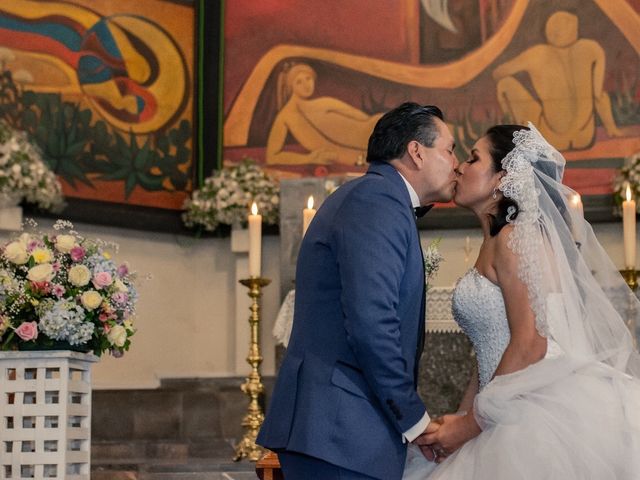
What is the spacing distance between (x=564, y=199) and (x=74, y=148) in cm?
598

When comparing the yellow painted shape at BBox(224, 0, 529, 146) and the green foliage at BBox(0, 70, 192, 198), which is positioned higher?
the yellow painted shape at BBox(224, 0, 529, 146)

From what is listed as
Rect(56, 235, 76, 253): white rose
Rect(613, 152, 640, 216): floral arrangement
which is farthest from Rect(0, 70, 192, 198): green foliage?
Rect(56, 235, 76, 253): white rose

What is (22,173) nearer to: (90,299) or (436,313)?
(436,313)

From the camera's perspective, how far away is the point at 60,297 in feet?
15.5

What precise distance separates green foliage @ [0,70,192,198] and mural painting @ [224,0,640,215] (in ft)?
1.69

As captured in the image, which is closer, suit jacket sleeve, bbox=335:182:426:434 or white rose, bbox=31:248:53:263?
suit jacket sleeve, bbox=335:182:426:434

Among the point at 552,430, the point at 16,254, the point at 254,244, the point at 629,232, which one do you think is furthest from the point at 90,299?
the point at 629,232

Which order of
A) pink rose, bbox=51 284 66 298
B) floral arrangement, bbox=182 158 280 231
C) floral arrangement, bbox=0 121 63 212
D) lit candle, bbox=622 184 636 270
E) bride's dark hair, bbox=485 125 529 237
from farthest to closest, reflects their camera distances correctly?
floral arrangement, bbox=182 158 280 231 < floral arrangement, bbox=0 121 63 212 < lit candle, bbox=622 184 636 270 < pink rose, bbox=51 284 66 298 < bride's dark hair, bbox=485 125 529 237

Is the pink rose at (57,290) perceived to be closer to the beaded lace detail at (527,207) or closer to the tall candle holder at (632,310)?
the beaded lace detail at (527,207)

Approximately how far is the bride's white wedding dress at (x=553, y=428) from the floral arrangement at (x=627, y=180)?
17.3 feet

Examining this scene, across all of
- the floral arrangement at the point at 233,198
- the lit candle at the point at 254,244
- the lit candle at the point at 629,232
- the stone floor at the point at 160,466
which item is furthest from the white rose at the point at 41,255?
the floral arrangement at the point at 233,198

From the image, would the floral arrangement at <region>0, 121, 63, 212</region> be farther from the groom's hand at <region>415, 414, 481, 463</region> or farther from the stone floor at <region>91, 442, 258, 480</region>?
the groom's hand at <region>415, 414, 481, 463</region>

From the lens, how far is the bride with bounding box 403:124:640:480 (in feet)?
12.5

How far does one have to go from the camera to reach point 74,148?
9484 millimetres
